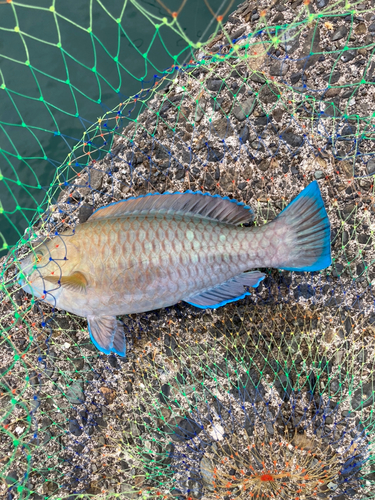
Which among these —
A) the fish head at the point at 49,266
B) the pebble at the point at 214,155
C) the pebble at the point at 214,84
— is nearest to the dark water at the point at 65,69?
the pebble at the point at 214,84

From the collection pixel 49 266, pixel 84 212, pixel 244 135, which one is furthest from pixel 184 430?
pixel 244 135

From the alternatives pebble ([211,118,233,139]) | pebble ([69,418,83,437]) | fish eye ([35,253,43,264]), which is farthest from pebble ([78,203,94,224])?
pebble ([69,418,83,437])

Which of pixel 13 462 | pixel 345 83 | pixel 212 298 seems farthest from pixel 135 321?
pixel 345 83

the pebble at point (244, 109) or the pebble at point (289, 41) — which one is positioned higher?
the pebble at point (289, 41)

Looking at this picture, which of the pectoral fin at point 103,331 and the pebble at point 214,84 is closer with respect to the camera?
the pectoral fin at point 103,331

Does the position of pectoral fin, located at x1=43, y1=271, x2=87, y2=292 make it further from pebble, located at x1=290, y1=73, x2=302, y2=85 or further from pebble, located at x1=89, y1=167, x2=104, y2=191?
pebble, located at x1=290, y1=73, x2=302, y2=85

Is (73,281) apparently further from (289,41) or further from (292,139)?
(289,41)

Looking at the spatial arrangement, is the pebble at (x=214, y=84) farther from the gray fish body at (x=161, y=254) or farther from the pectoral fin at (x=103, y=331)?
the pectoral fin at (x=103, y=331)
